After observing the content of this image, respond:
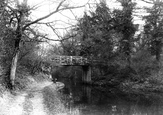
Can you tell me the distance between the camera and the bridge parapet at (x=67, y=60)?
3016cm

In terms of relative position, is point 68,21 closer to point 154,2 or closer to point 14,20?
point 14,20

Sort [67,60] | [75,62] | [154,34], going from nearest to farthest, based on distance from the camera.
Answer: [154,34]
[67,60]
[75,62]

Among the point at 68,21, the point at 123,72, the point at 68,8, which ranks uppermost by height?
the point at 68,8

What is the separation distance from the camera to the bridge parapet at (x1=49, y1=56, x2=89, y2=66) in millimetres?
30158

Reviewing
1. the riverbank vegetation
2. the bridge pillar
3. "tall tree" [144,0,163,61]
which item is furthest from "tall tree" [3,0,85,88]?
the bridge pillar

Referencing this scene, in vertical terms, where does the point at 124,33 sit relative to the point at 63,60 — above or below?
above

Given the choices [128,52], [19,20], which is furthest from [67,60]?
[19,20]

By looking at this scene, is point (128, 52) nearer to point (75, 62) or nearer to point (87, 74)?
point (87, 74)

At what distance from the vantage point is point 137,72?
1187 inches

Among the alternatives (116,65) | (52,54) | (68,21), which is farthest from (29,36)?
(116,65)

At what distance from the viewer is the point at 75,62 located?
1268 inches

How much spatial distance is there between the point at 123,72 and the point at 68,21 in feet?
71.8

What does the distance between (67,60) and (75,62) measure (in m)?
1.44

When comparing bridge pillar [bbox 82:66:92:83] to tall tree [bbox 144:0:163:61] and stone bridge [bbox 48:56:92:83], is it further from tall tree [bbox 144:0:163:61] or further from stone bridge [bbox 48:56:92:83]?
tall tree [bbox 144:0:163:61]
